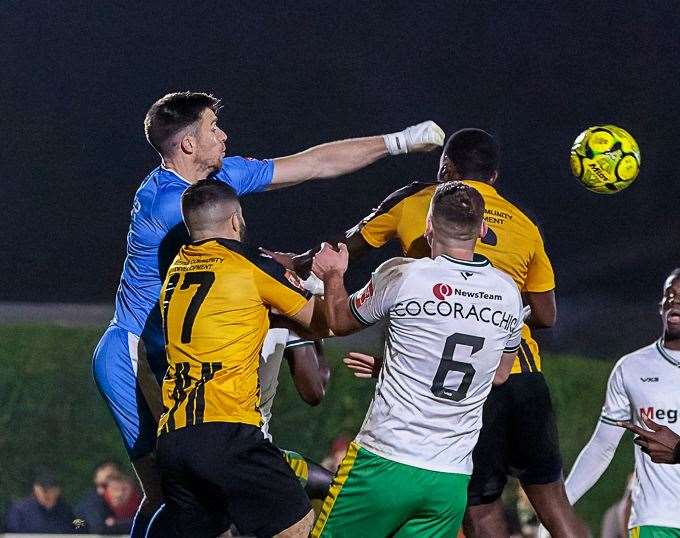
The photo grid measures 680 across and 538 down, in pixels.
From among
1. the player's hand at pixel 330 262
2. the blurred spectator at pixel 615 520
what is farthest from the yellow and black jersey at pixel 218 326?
the blurred spectator at pixel 615 520

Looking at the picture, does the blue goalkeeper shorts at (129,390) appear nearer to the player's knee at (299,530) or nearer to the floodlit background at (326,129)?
the player's knee at (299,530)

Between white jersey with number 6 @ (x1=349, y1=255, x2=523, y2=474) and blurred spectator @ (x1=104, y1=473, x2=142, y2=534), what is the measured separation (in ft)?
14.0

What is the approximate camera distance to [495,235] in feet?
13.2

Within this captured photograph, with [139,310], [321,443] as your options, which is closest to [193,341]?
[139,310]

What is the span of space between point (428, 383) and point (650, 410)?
1.30 m

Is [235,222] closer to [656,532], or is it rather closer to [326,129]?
[656,532]

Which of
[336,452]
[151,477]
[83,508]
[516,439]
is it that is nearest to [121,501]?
[83,508]

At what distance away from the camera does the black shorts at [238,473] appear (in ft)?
11.3

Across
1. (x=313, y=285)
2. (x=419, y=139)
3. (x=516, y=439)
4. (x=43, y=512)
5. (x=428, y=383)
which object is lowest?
(x=43, y=512)

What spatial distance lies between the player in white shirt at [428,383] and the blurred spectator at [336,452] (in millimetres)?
3928

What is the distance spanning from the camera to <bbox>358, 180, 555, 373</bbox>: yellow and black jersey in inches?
159

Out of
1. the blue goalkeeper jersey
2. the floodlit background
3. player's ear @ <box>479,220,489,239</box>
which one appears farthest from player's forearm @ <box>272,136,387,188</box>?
the floodlit background

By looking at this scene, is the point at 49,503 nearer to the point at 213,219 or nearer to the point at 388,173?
the point at 388,173

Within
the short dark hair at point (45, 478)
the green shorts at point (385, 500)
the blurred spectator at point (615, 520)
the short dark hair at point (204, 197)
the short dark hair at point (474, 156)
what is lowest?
the short dark hair at point (45, 478)
